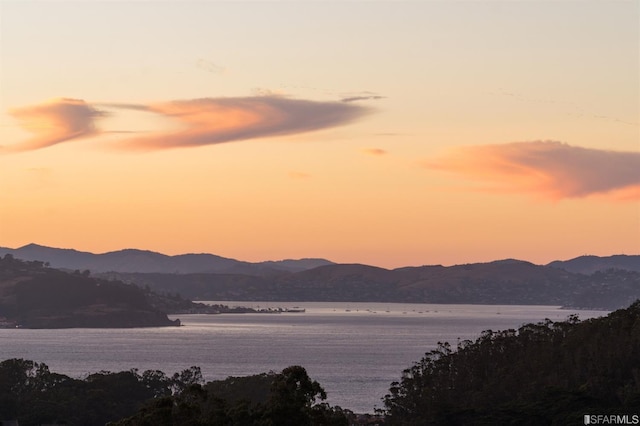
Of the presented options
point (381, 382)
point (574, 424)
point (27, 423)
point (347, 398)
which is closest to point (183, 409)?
point (574, 424)

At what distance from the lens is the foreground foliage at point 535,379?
256ft

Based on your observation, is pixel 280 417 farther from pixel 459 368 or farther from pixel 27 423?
pixel 459 368

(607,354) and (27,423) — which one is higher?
(607,354)

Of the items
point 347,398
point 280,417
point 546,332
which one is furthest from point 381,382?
point 280,417

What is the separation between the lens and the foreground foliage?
7806 cm

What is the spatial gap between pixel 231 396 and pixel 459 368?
2052 centimetres

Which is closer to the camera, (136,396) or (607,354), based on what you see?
(607,354)

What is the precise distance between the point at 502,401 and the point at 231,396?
25633 mm

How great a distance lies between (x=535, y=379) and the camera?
92.2 m

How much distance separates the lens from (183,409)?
Result: 47094mm

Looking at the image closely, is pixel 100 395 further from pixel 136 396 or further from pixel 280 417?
pixel 280 417

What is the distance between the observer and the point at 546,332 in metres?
107

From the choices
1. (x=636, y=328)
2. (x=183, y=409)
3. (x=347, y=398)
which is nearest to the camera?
(x=183, y=409)

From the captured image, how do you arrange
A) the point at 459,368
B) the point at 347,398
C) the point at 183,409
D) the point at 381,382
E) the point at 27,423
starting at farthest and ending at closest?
the point at 381,382
the point at 347,398
the point at 459,368
the point at 27,423
the point at 183,409
